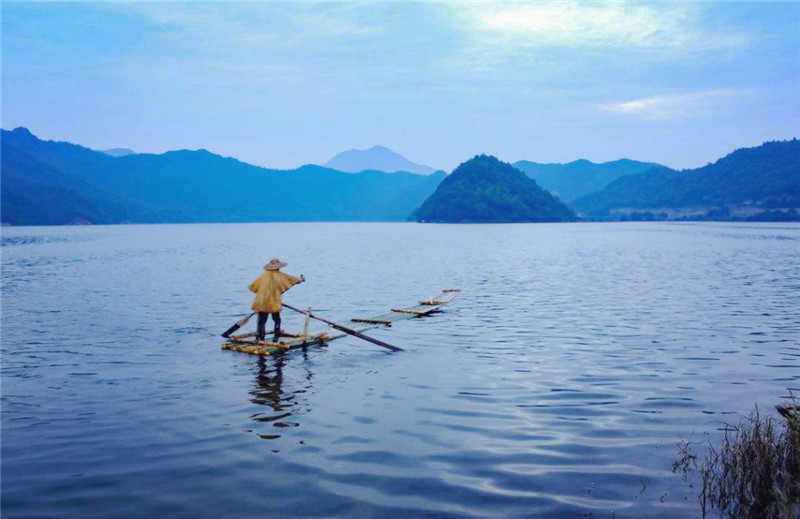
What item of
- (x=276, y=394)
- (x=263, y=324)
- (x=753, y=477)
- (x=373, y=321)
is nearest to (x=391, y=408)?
(x=276, y=394)

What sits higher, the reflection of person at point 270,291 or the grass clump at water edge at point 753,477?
the reflection of person at point 270,291

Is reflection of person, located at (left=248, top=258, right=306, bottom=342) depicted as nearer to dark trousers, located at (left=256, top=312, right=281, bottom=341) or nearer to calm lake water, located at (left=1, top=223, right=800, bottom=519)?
dark trousers, located at (left=256, top=312, right=281, bottom=341)

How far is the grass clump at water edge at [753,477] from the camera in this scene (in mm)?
7852

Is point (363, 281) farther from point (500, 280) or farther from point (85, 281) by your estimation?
point (85, 281)

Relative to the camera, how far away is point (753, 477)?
8484mm

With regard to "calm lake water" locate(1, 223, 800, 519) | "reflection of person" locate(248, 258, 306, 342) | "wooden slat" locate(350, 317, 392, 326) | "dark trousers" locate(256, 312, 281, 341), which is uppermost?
"reflection of person" locate(248, 258, 306, 342)

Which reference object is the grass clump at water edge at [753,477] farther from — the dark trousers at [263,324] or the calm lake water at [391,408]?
the dark trousers at [263,324]

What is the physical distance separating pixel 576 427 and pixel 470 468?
2.83 metres

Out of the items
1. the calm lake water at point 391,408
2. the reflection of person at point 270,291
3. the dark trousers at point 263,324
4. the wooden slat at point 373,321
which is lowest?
the calm lake water at point 391,408

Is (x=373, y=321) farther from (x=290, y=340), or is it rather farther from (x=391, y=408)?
(x=391, y=408)

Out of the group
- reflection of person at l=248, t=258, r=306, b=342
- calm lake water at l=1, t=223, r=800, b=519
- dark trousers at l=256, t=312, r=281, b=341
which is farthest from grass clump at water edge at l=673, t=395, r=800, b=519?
dark trousers at l=256, t=312, r=281, b=341

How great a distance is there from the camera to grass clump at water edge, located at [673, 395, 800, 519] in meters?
7.85

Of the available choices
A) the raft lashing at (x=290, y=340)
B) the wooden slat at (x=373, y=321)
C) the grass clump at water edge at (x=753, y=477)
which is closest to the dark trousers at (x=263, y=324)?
the raft lashing at (x=290, y=340)

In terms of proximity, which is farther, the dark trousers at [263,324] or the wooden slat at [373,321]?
the wooden slat at [373,321]
